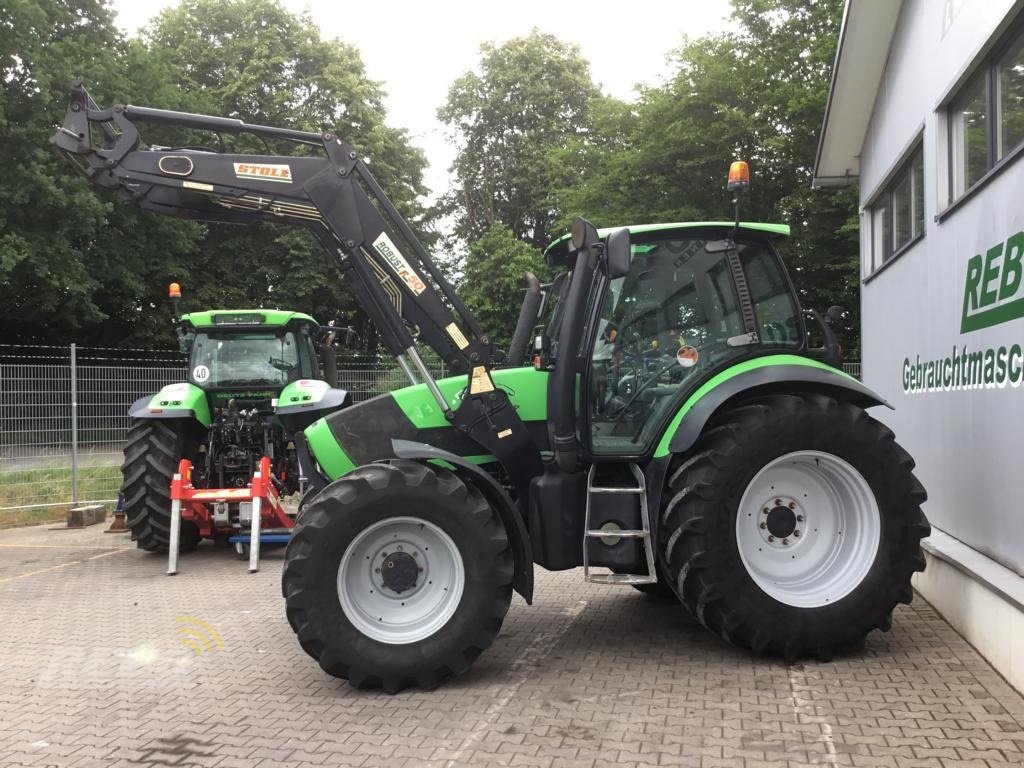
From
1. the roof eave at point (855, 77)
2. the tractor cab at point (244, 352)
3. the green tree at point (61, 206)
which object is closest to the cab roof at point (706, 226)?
the roof eave at point (855, 77)

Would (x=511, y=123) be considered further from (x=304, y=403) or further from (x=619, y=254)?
(x=619, y=254)

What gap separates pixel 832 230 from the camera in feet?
61.7

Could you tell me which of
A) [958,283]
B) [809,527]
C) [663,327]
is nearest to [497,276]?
[958,283]

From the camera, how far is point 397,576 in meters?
4.39

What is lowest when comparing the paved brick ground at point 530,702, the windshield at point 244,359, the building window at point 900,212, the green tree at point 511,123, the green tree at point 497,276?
the paved brick ground at point 530,702

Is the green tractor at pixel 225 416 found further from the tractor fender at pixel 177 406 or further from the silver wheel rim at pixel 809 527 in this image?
the silver wheel rim at pixel 809 527

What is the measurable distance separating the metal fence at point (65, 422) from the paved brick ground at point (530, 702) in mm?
5409

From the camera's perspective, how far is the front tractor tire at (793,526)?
4402mm

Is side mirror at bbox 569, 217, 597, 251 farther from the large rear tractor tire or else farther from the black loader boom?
the large rear tractor tire

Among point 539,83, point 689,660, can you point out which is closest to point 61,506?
point 689,660

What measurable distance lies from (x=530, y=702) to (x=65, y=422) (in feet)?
→ 29.6

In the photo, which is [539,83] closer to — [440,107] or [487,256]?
[440,107]

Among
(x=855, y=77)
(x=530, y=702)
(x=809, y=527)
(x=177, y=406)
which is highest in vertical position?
(x=855, y=77)

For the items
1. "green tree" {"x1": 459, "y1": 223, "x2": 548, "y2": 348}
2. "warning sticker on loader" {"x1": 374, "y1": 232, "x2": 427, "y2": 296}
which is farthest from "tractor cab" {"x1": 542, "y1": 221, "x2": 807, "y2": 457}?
"green tree" {"x1": 459, "y1": 223, "x2": 548, "y2": 348}
